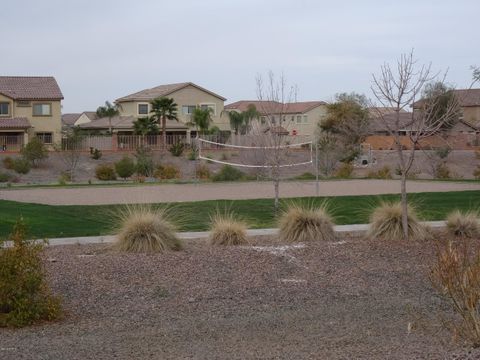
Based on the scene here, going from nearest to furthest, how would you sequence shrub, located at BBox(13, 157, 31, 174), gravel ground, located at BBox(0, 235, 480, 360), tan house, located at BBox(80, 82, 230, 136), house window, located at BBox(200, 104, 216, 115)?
gravel ground, located at BBox(0, 235, 480, 360), shrub, located at BBox(13, 157, 31, 174), tan house, located at BBox(80, 82, 230, 136), house window, located at BBox(200, 104, 216, 115)

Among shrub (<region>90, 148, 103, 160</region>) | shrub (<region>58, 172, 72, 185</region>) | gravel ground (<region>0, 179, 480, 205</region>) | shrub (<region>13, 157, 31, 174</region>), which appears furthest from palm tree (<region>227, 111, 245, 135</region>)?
gravel ground (<region>0, 179, 480, 205</region>)

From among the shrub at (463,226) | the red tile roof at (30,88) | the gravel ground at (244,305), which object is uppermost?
the red tile roof at (30,88)

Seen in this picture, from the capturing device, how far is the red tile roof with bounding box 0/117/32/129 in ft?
212

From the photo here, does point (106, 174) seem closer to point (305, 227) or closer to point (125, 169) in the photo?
point (125, 169)

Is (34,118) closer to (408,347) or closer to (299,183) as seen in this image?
(299,183)

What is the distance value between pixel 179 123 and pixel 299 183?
126 ft

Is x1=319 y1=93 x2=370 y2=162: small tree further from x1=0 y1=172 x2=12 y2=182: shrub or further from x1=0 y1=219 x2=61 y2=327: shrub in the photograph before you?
x1=0 y1=219 x2=61 y2=327: shrub

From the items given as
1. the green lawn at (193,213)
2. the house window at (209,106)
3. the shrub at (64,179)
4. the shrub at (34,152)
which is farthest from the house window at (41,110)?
the green lawn at (193,213)

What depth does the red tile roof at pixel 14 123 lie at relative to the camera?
212 ft

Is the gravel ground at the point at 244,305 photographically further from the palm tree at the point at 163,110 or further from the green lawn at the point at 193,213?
the palm tree at the point at 163,110

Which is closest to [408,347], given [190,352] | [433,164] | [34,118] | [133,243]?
[190,352]

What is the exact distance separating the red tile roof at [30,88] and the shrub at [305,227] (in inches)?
2163

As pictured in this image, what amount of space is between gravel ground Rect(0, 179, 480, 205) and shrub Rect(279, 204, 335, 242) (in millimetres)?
8875

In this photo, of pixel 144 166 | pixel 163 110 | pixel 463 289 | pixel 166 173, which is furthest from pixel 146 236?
pixel 163 110
